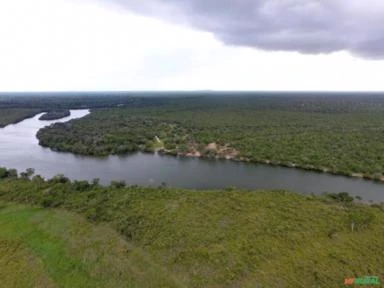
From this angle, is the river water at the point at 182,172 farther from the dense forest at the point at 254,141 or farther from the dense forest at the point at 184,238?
the dense forest at the point at 184,238

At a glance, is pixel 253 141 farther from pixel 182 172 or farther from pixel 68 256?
pixel 68 256

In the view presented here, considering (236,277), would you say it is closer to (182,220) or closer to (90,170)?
(182,220)

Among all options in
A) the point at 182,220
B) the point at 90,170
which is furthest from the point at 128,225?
the point at 90,170

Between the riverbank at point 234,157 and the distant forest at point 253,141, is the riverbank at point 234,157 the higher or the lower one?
the lower one

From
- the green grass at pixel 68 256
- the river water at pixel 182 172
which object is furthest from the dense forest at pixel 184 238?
the river water at pixel 182 172

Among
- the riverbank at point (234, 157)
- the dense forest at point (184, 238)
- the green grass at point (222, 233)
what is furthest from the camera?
the riverbank at point (234, 157)

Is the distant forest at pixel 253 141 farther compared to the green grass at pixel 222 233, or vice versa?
the distant forest at pixel 253 141

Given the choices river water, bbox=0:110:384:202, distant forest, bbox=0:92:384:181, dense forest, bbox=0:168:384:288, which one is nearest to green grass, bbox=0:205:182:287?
dense forest, bbox=0:168:384:288

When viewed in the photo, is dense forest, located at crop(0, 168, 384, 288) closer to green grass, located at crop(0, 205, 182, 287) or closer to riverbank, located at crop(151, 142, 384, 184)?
green grass, located at crop(0, 205, 182, 287)

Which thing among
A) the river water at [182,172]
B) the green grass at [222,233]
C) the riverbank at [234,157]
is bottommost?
the river water at [182,172]
